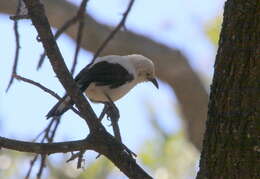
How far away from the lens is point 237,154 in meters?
2.17

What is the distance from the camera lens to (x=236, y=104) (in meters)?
2.19

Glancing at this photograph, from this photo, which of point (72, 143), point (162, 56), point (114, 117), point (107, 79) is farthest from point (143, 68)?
point (72, 143)

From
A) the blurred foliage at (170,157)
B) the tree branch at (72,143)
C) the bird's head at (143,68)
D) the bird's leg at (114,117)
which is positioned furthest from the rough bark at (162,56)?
the tree branch at (72,143)

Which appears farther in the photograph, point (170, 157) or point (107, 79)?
point (170, 157)

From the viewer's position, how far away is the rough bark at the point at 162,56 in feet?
21.2

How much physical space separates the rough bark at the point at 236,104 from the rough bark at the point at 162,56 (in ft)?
13.8

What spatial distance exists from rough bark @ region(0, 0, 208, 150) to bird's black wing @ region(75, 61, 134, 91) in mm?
2356

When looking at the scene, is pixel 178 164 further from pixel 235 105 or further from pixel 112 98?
pixel 235 105

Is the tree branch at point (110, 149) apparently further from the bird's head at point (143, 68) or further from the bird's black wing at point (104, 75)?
the bird's head at point (143, 68)

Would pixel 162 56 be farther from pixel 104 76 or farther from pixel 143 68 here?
pixel 104 76

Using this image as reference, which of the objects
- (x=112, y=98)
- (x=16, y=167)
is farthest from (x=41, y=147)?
(x=16, y=167)

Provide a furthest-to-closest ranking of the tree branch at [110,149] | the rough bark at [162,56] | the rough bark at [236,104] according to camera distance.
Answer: the rough bark at [162,56] < the tree branch at [110,149] < the rough bark at [236,104]

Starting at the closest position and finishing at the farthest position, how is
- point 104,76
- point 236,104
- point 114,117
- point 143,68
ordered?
1. point 236,104
2. point 114,117
3. point 104,76
4. point 143,68

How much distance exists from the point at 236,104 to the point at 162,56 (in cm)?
437
